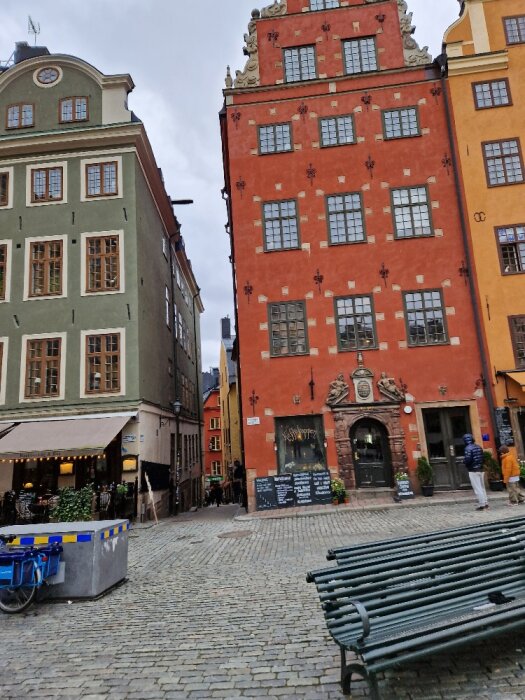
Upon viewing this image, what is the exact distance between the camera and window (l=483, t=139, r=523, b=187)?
19.4 metres

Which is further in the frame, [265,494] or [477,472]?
[265,494]

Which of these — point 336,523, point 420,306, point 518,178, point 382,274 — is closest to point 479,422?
point 420,306

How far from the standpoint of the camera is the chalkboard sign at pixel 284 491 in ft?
56.7

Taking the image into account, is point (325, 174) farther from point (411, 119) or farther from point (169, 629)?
point (169, 629)

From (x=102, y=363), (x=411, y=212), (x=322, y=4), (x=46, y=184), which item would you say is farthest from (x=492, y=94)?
(x=102, y=363)

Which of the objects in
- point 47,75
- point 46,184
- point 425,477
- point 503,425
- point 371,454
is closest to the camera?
point 425,477

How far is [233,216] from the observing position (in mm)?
19891

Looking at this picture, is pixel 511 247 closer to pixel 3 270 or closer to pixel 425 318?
pixel 425 318

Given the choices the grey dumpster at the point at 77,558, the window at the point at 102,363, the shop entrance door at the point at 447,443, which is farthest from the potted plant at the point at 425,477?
the grey dumpster at the point at 77,558

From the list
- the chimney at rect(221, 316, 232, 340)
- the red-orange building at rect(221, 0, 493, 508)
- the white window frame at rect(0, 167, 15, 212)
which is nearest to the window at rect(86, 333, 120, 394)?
the red-orange building at rect(221, 0, 493, 508)

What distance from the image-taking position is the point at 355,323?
1884 centimetres

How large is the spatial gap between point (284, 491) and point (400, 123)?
14660 millimetres

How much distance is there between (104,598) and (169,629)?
217 centimetres

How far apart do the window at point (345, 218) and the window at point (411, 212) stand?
135cm
